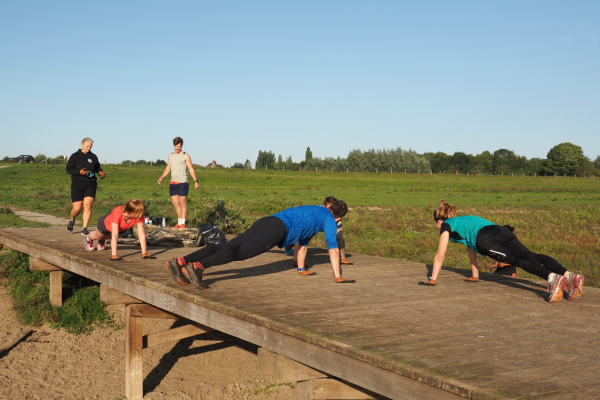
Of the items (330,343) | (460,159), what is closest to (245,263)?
(330,343)

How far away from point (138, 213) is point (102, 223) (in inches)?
41.8

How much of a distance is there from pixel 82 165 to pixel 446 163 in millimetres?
Result: 123537

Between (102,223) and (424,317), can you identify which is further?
(102,223)

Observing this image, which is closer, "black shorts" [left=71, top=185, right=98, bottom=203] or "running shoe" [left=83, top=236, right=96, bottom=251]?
"running shoe" [left=83, top=236, right=96, bottom=251]

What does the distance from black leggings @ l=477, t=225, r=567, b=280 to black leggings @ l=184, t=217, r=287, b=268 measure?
2.19 meters

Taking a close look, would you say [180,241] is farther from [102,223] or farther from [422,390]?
[422,390]

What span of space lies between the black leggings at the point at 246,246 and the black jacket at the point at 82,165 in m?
5.63

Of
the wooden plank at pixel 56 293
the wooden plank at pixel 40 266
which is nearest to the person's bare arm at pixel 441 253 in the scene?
the wooden plank at pixel 40 266

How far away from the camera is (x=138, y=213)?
7988 millimetres

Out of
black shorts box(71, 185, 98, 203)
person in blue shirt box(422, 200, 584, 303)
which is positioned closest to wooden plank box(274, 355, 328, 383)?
person in blue shirt box(422, 200, 584, 303)

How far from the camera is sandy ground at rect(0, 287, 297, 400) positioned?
8820 millimetres

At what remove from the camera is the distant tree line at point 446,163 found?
95812 mm

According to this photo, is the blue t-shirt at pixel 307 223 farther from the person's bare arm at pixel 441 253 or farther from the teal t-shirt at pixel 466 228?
the teal t-shirt at pixel 466 228

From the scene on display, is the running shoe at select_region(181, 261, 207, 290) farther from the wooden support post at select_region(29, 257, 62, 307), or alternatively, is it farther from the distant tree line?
the distant tree line
